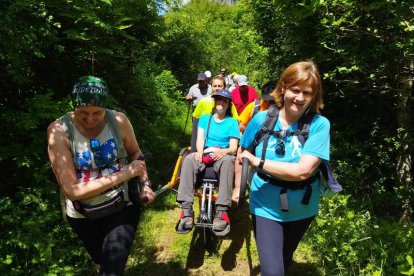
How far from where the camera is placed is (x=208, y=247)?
16.3ft

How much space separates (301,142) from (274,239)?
71 centimetres

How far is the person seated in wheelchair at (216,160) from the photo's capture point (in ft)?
15.5

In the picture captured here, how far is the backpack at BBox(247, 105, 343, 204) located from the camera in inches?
105

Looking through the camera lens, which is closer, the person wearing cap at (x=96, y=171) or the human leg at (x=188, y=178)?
the person wearing cap at (x=96, y=171)

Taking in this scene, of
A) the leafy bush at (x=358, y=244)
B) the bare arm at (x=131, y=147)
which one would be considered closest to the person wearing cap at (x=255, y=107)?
the leafy bush at (x=358, y=244)

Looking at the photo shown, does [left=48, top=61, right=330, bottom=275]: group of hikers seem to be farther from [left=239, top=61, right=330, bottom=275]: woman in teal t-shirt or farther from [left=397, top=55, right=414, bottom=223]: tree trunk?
[left=397, top=55, right=414, bottom=223]: tree trunk

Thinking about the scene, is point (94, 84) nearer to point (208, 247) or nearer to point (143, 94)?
Answer: point (208, 247)

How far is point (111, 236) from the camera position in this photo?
8.70 feet

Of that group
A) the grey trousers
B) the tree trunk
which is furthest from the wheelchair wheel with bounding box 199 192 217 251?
the tree trunk

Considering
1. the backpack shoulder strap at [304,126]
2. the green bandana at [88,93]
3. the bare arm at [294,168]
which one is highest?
the green bandana at [88,93]

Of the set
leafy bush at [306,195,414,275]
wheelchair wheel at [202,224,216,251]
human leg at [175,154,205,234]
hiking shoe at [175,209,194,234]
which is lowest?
wheelchair wheel at [202,224,216,251]

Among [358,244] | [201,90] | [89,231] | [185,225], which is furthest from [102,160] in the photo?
[201,90]

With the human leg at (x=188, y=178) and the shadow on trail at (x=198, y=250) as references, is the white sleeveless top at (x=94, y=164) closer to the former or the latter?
the human leg at (x=188, y=178)

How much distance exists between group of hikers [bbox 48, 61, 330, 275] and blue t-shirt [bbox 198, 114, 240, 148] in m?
2.61
